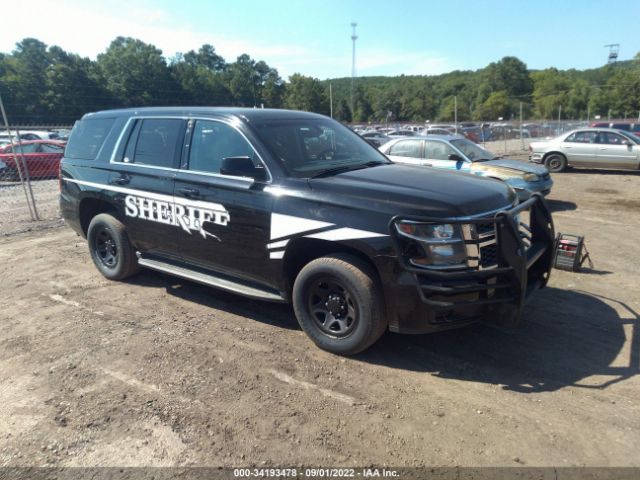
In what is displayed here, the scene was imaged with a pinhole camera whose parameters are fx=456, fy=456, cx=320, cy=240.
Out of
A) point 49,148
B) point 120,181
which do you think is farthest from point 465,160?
point 49,148

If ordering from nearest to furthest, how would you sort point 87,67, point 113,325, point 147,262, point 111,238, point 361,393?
point 361,393, point 113,325, point 147,262, point 111,238, point 87,67

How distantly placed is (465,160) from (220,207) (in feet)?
22.7

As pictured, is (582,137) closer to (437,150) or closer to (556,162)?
(556,162)

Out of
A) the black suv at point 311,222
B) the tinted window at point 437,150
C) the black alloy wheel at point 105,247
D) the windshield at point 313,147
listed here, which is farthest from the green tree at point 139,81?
the windshield at point 313,147

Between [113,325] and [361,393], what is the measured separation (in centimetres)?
261

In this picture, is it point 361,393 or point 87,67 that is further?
point 87,67

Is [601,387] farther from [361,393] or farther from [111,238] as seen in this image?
[111,238]

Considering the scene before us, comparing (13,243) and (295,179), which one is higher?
(295,179)

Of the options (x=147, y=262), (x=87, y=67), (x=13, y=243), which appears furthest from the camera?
(x=87, y=67)

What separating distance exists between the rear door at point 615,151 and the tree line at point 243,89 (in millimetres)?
12120

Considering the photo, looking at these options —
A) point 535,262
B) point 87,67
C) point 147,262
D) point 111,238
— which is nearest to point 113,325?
point 147,262

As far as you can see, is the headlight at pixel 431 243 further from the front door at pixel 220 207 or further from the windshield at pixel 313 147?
the front door at pixel 220 207

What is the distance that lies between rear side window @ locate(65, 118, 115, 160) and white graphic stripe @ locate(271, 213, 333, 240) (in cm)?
291

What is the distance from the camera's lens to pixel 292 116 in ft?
15.5
